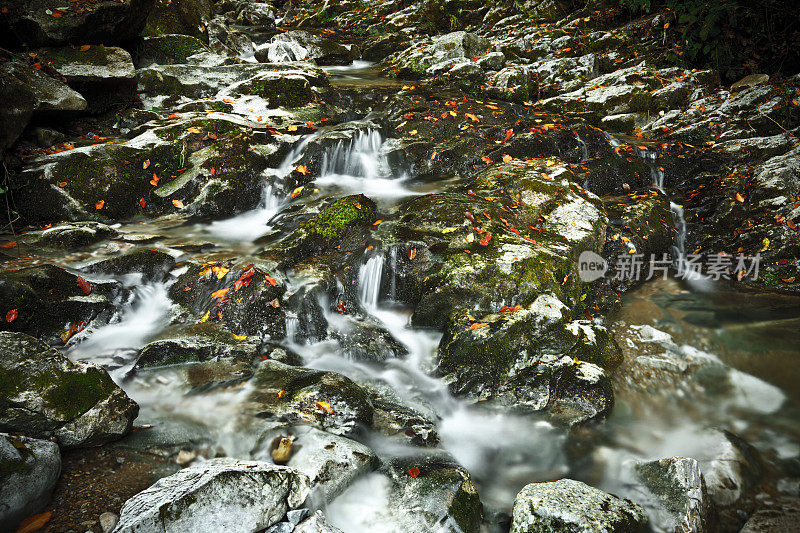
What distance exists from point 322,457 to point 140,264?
3.81m

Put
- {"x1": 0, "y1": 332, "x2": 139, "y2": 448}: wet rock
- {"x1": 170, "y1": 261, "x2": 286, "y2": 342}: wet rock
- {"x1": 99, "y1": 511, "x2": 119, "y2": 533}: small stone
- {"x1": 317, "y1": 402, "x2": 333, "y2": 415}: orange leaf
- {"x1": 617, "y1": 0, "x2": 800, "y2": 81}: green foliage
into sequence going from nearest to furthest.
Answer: {"x1": 99, "y1": 511, "x2": 119, "y2": 533}: small stone → {"x1": 0, "y1": 332, "x2": 139, "y2": 448}: wet rock → {"x1": 317, "y1": 402, "x2": 333, "y2": 415}: orange leaf → {"x1": 170, "y1": 261, "x2": 286, "y2": 342}: wet rock → {"x1": 617, "y1": 0, "x2": 800, "y2": 81}: green foliage

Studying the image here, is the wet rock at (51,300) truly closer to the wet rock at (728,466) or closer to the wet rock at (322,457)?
the wet rock at (322,457)

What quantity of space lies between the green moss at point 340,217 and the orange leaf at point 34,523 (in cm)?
401

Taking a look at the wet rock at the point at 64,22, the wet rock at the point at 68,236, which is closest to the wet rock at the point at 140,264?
the wet rock at the point at 68,236

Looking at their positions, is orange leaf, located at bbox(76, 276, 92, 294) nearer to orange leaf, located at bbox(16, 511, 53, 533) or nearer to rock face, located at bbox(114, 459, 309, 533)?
orange leaf, located at bbox(16, 511, 53, 533)

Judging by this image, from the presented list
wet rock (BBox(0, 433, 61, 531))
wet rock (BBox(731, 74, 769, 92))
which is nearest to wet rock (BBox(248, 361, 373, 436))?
wet rock (BBox(0, 433, 61, 531))

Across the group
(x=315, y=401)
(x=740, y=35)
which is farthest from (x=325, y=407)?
(x=740, y=35)

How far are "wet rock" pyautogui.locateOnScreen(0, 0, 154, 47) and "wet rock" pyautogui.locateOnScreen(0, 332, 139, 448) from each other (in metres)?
6.66

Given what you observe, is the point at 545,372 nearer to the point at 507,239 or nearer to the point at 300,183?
the point at 507,239

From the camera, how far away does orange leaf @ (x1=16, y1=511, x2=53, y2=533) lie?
2.39 meters

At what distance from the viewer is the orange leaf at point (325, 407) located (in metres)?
3.72

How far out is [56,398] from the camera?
→ 2967 millimetres

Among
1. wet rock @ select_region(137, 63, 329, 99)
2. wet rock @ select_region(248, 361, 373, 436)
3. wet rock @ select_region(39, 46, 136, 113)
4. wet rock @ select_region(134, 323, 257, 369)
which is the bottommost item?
wet rock @ select_region(248, 361, 373, 436)

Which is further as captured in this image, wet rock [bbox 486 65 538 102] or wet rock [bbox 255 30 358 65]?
wet rock [bbox 255 30 358 65]
